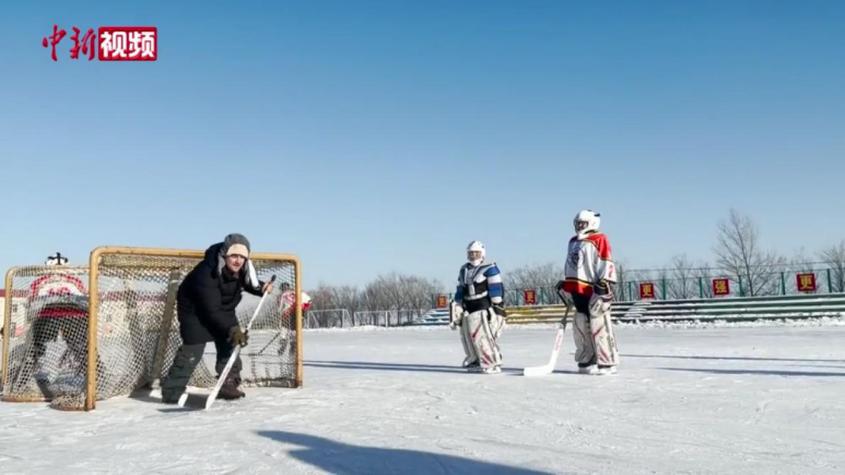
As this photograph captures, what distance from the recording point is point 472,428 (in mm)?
4020

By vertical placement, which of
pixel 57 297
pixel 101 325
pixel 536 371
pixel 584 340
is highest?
pixel 57 297

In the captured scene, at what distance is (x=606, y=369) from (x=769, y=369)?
Result: 171cm

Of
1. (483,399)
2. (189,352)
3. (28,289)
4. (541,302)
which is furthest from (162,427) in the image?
(541,302)

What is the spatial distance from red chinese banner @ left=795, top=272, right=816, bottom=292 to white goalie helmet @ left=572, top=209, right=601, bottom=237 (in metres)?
19.9

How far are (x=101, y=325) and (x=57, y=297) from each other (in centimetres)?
69

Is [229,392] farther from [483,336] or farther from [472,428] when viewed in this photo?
[483,336]

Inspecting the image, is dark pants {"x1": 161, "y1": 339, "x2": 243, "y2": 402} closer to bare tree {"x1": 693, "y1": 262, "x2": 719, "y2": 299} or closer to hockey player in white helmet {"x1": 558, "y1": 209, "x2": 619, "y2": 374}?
hockey player in white helmet {"x1": 558, "y1": 209, "x2": 619, "y2": 374}

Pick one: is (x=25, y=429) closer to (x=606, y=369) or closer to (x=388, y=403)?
(x=388, y=403)

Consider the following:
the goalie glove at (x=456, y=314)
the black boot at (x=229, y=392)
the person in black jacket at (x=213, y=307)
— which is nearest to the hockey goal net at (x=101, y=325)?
the person in black jacket at (x=213, y=307)

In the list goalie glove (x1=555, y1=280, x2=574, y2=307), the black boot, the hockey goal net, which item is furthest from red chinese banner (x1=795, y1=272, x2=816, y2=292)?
the black boot

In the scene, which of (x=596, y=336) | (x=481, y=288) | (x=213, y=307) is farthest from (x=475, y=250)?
(x=213, y=307)

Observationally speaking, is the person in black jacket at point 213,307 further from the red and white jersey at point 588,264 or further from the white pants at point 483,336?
the red and white jersey at point 588,264

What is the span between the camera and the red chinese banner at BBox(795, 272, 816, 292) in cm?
2377

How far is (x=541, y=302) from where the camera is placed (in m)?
28.8
